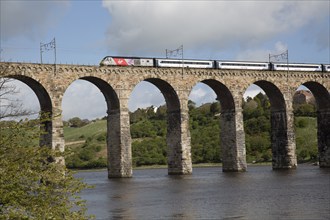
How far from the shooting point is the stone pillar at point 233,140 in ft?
200

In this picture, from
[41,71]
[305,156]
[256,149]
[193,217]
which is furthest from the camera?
[256,149]

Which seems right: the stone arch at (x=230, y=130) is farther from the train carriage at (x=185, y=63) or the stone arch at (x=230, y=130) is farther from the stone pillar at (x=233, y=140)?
the train carriage at (x=185, y=63)

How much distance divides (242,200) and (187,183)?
1467 cm

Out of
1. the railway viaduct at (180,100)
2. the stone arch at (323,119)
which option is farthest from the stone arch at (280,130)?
the stone arch at (323,119)

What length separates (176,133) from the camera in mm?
58562

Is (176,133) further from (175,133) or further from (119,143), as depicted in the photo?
(119,143)

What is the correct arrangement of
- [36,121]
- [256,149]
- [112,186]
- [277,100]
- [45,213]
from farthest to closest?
[256,149], [277,100], [112,186], [36,121], [45,213]

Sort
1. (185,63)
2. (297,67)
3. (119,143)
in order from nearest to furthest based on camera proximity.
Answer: (119,143) < (185,63) < (297,67)

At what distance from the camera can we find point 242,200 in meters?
32.8

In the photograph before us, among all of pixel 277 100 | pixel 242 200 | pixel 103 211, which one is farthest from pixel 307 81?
pixel 103 211

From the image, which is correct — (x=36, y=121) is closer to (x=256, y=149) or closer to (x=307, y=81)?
(x=307, y=81)

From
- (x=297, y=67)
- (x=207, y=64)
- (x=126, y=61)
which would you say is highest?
(x=297, y=67)

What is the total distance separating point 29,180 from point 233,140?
160 ft

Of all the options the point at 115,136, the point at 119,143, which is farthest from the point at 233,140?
the point at 115,136
